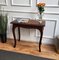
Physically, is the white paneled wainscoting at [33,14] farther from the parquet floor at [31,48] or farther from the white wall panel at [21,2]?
the parquet floor at [31,48]

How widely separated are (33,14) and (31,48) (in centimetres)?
80

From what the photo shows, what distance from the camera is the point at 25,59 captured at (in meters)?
2.59

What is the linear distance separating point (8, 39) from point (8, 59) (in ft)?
3.55

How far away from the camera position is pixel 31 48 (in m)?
3.11

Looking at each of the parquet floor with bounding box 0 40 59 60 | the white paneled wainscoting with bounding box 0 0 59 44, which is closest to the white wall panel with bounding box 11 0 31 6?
the white paneled wainscoting with bounding box 0 0 59 44

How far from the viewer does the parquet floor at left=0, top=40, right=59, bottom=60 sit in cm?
284

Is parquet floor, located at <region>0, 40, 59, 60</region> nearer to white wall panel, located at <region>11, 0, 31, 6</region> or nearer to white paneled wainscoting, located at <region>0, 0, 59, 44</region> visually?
white paneled wainscoting, located at <region>0, 0, 59, 44</region>

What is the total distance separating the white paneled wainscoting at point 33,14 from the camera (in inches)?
122

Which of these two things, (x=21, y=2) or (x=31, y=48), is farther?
(x=21, y=2)

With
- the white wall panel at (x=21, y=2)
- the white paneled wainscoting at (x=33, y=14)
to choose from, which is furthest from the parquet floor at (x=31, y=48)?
the white wall panel at (x=21, y=2)

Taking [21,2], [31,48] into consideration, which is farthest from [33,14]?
[31,48]

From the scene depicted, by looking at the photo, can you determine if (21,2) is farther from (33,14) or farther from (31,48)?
(31,48)

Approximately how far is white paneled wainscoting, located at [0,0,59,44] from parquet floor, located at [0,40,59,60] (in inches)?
6.7

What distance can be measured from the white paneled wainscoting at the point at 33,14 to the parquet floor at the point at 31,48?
0.17 metres
